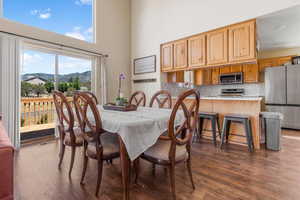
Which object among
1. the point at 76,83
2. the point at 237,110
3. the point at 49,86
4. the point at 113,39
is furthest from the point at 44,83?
the point at 237,110

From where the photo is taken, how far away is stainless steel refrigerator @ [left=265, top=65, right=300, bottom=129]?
4.25m

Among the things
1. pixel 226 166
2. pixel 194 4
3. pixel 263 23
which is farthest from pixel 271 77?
pixel 226 166

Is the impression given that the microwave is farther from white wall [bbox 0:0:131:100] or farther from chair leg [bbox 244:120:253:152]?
white wall [bbox 0:0:131:100]

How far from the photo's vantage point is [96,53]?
13.7 feet

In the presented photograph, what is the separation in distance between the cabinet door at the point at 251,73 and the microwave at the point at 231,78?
169mm

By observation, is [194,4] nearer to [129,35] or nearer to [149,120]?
[129,35]

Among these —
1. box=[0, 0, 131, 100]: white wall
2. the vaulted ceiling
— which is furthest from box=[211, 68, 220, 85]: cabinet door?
box=[0, 0, 131, 100]: white wall

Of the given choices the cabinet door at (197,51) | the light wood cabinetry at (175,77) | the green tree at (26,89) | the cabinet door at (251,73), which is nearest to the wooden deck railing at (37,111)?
the green tree at (26,89)

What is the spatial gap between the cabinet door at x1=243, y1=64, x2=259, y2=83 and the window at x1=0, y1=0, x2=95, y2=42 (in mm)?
4577

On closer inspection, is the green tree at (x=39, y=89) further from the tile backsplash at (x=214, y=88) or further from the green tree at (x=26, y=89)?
the tile backsplash at (x=214, y=88)

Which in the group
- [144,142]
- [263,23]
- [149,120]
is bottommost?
[144,142]

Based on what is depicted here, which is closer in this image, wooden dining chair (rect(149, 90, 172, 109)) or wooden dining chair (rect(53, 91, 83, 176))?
wooden dining chair (rect(53, 91, 83, 176))

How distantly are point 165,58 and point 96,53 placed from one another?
178 centimetres

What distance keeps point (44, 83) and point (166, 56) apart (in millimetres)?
2970
